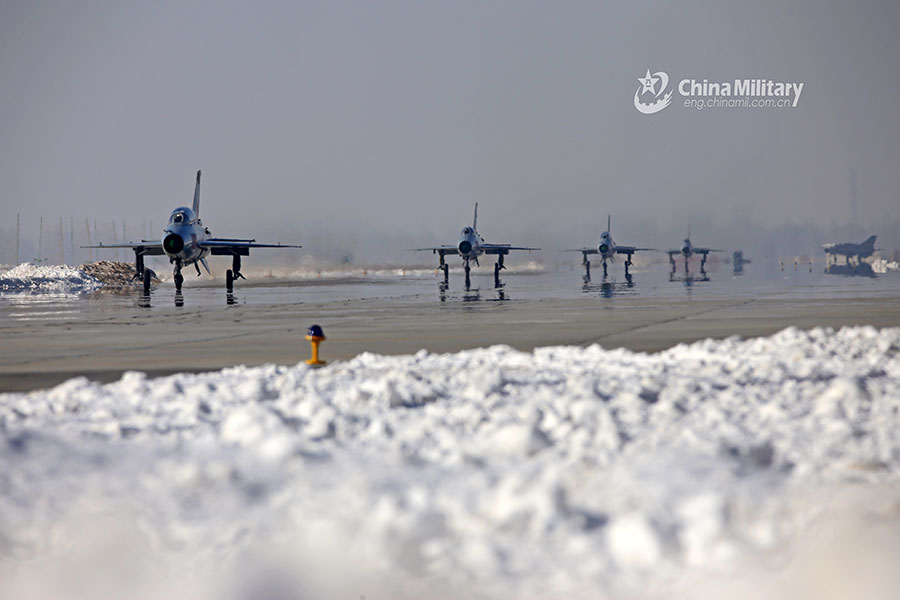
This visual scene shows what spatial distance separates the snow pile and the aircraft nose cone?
20.9m

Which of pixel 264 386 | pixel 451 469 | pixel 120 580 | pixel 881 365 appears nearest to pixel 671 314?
pixel 881 365

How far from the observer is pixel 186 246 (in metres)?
38.9

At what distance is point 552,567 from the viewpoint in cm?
391

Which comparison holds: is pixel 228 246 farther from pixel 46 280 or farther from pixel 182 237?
Answer: pixel 46 280

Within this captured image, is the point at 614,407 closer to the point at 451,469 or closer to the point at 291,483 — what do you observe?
the point at 451,469

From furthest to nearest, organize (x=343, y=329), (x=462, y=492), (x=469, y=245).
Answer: (x=469, y=245)
(x=343, y=329)
(x=462, y=492)

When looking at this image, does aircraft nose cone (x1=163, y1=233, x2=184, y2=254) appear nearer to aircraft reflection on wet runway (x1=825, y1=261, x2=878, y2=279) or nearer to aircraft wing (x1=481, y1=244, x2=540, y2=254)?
aircraft wing (x1=481, y1=244, x2=540, y2=254)

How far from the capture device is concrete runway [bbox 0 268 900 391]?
13164mm

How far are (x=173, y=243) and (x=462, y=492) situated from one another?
117 feet

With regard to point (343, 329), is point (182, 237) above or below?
above

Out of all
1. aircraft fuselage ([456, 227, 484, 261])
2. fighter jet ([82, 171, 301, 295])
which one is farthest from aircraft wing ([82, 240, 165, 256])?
aircraft fuselage ([456, 227, 484, 261])

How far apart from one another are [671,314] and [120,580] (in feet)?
65.1

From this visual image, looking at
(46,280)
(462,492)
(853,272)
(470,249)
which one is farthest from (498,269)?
(853,272)

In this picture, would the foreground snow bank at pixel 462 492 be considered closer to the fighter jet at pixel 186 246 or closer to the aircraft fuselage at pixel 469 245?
the fighter jet at pixel 186 246
